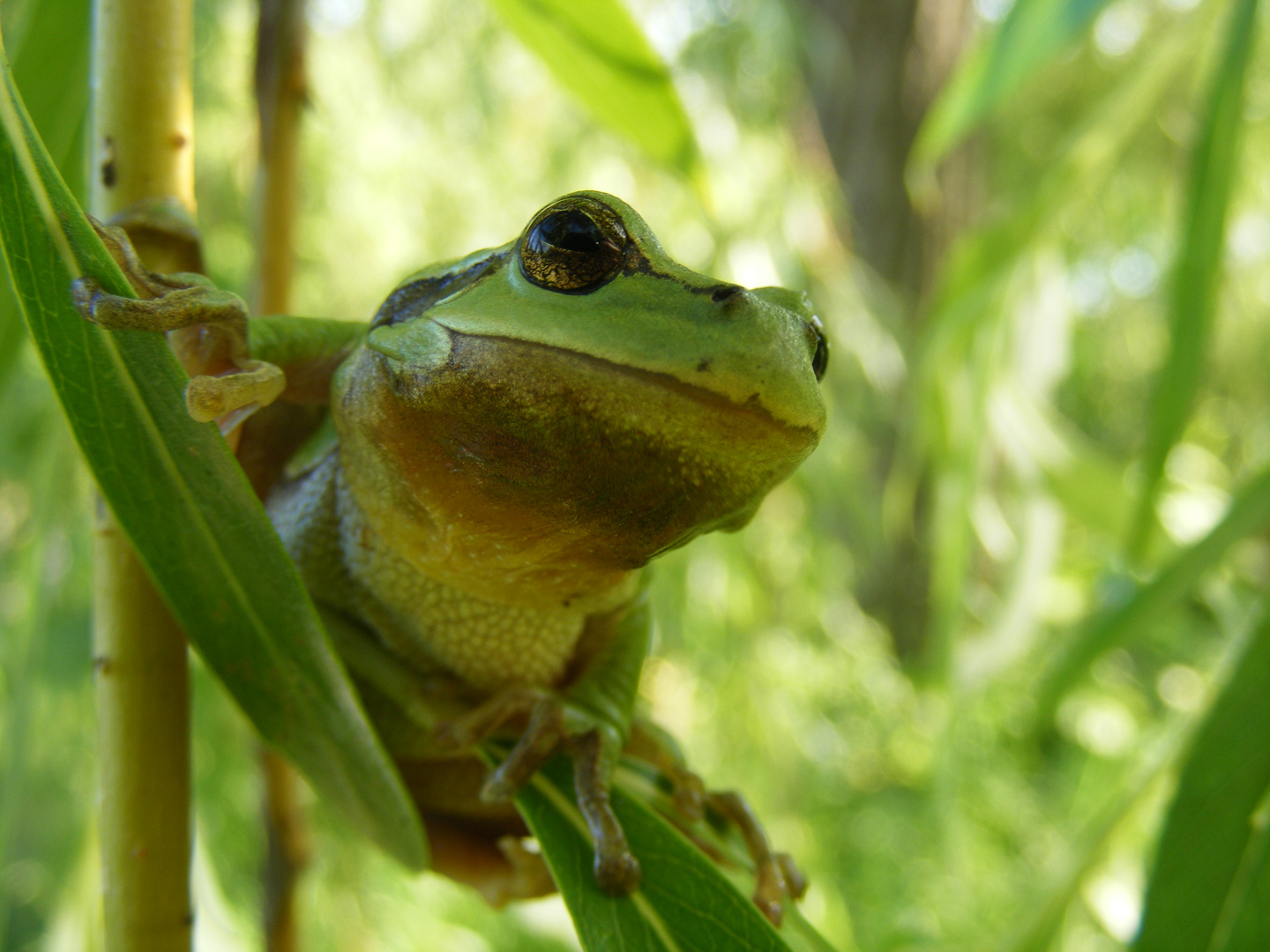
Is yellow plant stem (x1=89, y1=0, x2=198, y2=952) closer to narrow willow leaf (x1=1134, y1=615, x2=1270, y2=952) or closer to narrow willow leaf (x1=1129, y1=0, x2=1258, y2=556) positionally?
narrow willow leaf (x1=1134, y1=615, x2=1270, y2=952)

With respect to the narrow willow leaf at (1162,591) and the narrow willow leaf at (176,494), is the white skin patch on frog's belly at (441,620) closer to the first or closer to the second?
the narrow willow leaf at (176,494)

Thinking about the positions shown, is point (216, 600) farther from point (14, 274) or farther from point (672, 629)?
point (672, 629)

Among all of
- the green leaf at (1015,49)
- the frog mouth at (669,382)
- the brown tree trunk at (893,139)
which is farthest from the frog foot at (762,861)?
the brown tree trunk at (893,139)

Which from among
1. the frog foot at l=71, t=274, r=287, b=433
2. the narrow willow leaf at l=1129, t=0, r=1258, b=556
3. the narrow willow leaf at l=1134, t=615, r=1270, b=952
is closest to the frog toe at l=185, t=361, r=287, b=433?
the frog foot at l=71, t=274, r=287, b=433

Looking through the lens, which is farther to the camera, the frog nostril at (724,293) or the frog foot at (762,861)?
the frog foot at (762,861)

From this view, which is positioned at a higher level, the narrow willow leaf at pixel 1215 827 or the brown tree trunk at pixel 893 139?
the brown tree trunk at pixel 893 139

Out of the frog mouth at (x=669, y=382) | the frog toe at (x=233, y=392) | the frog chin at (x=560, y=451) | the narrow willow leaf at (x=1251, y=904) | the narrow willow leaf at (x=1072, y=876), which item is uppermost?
the frog mouth at (x=669, y=382)
